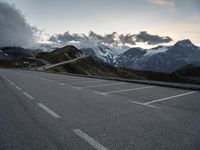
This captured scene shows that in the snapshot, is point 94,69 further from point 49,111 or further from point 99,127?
point 99,127

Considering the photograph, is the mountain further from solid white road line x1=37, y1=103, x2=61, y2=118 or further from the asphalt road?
the asphalt road

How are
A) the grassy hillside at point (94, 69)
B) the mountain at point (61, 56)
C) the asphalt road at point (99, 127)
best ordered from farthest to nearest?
the mountain at point (61, 56) < the grassy hillside at point (94, 69) < the asphalt road at point (99, 127)

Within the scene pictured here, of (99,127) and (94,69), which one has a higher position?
(99,127)

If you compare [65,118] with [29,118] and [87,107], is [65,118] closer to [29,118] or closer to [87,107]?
[29,118]

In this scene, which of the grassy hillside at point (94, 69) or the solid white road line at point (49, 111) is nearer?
the solid white road line at point (49, 111)

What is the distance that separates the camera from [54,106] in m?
7.80

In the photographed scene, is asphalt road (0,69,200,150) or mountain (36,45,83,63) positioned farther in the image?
mountain (36,45,83,63)

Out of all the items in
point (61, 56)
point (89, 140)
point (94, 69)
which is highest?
point (61, 56)

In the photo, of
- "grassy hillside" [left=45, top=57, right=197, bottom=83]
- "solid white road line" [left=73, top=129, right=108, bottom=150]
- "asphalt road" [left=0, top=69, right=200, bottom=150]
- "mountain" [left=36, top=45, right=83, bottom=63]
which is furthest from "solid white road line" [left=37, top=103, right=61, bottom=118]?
"mountain" [left=36, top=45, right=83, bottom=63]

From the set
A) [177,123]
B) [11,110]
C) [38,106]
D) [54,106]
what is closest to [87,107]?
[54,106]

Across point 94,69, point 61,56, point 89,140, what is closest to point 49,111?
point 89,140

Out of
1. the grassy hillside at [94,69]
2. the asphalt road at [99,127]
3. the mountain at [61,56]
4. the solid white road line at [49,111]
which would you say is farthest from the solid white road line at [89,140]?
the mountain at [61,56]

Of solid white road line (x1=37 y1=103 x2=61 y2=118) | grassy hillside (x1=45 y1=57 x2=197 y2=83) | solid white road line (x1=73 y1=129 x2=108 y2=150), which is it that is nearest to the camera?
solid white road line (x1=73 y1=129 x2=108 y2=150)

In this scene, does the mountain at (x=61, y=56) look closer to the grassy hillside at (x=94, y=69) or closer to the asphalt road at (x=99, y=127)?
the grassy hillside at (x=94, y=69)
